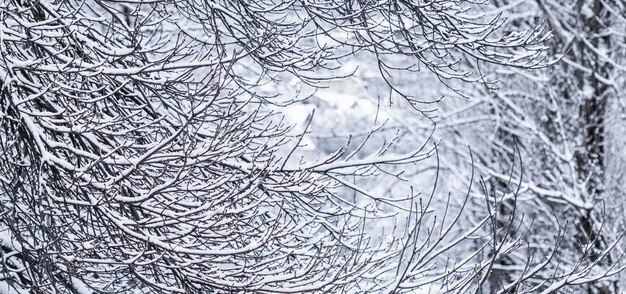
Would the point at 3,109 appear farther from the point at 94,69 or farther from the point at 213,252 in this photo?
the point at 213,252

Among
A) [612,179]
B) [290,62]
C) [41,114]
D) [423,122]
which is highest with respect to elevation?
[423,122]

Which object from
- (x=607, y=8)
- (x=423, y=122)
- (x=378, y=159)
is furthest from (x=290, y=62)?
(x=423, y=122)

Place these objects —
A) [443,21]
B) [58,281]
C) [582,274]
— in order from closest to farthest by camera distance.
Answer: [58,281]
[582,274]
[443,21]

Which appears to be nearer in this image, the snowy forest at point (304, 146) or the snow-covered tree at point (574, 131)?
the snowy forest at point (304, 146)

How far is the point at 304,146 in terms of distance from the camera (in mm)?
5617

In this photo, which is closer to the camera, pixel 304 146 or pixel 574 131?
pixel 304 146

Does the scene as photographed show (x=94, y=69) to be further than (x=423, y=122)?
No

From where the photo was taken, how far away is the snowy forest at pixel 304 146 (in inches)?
146

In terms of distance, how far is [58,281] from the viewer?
3.87 meters

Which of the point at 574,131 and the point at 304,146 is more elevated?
the point at 574,131

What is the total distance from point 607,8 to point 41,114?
835cm

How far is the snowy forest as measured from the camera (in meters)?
3.71

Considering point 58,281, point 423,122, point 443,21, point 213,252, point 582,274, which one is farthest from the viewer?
point 423,122

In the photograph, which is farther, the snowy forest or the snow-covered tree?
the snow-covered tree
